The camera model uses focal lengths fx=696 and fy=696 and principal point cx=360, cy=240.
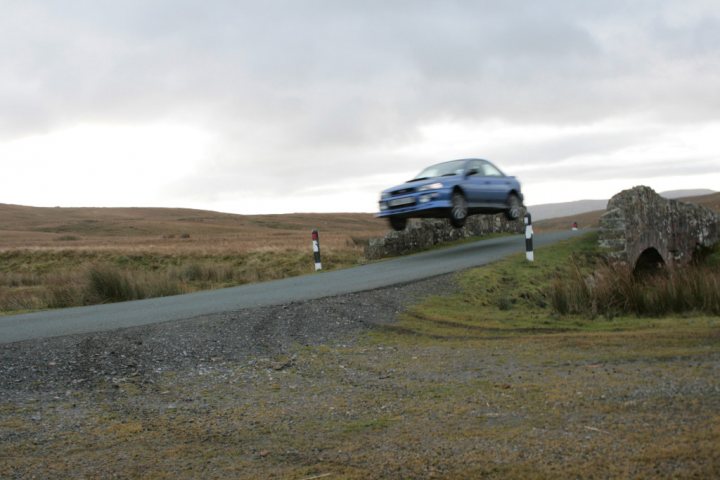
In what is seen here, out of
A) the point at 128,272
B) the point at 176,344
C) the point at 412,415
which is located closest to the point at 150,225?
the point at 128,272

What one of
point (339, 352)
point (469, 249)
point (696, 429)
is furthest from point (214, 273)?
point (696, 429)

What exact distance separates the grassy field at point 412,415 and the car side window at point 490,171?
10055 millimetres

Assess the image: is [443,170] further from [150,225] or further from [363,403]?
[150,225]

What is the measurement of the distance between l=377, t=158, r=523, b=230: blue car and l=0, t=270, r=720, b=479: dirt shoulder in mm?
7689

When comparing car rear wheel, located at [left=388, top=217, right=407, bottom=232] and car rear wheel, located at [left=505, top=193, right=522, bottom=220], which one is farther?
car rear wheel, located at [left=505, top=193, right=522, bottom=220]

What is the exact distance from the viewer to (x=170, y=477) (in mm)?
4008

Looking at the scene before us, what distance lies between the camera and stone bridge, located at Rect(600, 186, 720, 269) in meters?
16.0

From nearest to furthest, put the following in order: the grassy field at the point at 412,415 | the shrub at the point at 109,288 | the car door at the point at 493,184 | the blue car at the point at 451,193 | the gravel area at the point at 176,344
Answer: the grassy field at the point at 412,415
the gravel area at the point at 176,344
the shrub at the point at 109,288
the blue car at the point at 451,193
the car door at the point at 493,184

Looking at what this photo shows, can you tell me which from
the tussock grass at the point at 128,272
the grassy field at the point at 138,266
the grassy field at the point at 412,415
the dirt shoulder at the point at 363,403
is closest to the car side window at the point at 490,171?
the grassy field at the point at 138,266

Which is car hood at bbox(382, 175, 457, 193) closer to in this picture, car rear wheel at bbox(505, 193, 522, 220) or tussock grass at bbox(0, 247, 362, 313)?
car rear wheel at bbox(505, 193, 522, 220)

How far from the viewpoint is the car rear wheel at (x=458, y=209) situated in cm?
1606

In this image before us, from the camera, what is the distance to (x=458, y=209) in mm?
16188

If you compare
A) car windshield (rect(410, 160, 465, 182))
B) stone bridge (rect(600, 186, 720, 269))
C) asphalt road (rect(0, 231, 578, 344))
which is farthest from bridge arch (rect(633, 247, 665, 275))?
car windshield (rect(410, 160, 465, 182))

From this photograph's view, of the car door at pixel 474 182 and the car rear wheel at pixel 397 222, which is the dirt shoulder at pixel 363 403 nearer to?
the car door at pixel 474 182
